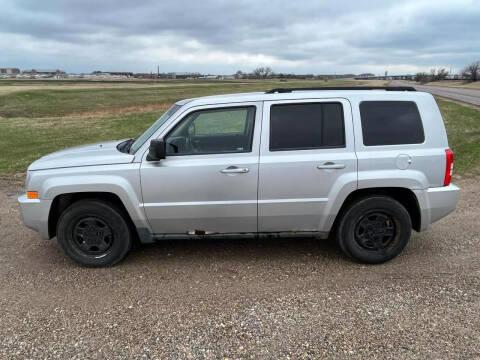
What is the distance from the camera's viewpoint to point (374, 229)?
4.08 meters

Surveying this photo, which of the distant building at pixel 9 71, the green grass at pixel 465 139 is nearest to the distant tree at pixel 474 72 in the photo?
the green grass at pixel 465 139

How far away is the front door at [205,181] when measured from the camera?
382 cm

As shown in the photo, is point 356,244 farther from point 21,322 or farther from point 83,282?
point 21,322

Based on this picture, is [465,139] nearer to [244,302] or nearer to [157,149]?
[244,302]

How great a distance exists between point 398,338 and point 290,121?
2173mm

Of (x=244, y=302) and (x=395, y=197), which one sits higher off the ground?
(x=395, y=197)

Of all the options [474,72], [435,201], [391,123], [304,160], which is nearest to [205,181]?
[304,160]

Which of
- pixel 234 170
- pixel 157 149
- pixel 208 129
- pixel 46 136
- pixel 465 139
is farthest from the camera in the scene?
pixel 46 136

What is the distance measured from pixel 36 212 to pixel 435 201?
4.13 m

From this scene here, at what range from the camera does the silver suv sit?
3.83 meters

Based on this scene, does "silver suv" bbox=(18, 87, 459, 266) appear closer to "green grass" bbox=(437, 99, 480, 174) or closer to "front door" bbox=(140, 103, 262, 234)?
"front door" bbox=(140, 103, 262, 234)

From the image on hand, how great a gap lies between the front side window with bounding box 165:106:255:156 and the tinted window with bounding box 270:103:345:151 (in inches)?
10.4

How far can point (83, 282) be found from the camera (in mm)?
3857

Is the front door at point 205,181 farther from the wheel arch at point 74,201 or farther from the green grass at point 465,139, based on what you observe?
the green grass at point 465,139
